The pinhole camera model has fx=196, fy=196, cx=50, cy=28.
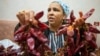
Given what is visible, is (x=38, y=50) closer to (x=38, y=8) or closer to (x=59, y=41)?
(x=59, y=41)

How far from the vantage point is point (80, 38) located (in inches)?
19.9

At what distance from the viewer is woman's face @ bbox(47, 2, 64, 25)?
0.79 m

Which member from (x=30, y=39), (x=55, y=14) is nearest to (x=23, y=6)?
(x=55, y=14)

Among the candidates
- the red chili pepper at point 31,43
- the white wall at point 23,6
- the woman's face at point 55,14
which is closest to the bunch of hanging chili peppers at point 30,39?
the red chili pepper at point 31,43

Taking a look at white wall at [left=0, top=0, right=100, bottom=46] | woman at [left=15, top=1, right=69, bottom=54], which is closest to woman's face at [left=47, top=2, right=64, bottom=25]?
woman at [left=15, top=1, right=69, bottom=54]

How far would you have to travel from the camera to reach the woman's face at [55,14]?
0.79m

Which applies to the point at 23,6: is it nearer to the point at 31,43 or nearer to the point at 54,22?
the point at 54,22

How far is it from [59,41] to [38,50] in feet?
0.94

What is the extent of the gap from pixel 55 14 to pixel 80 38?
14.1 inches

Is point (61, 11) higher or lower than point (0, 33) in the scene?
higher

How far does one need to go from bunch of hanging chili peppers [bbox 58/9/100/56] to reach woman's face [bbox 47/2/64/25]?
0.28 m

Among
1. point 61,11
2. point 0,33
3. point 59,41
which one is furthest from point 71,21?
point 0,33

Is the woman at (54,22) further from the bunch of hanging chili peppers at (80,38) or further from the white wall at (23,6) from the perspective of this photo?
the white wall at (23,6)

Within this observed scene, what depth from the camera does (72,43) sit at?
0.50 metres
